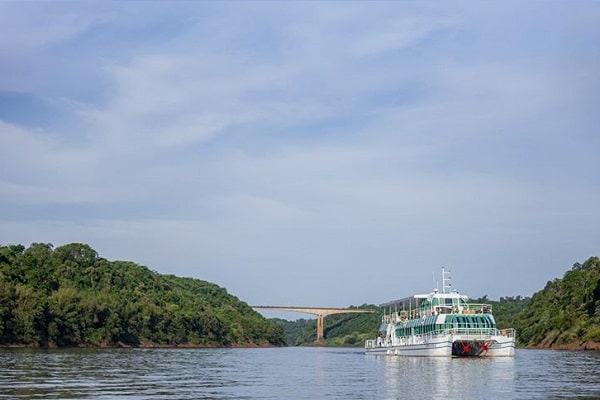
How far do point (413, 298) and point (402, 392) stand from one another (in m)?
66.5

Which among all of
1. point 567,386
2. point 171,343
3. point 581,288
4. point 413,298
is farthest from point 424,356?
point 171,343

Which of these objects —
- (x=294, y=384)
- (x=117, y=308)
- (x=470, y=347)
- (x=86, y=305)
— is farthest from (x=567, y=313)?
(x=294, y=384)

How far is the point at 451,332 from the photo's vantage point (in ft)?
299

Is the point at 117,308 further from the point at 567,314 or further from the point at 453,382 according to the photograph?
the point at 453,382

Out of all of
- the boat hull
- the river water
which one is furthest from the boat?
the river water

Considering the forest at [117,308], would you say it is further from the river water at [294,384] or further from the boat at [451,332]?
the river water at [294,384]

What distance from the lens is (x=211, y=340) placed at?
19338 centimetres

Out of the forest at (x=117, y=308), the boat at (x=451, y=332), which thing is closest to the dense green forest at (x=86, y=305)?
the forest at (x=117, y=308)

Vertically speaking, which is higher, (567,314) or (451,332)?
(567,314)

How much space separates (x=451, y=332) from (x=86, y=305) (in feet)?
243

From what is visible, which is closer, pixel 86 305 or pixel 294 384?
pixel 294 384

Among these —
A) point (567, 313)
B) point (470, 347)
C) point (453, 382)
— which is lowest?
point (453, 382)

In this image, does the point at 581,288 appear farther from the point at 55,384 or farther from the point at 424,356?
the point at 55,384

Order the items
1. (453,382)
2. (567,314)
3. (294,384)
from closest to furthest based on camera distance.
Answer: (453,382) → (294,384) → (567,314)
